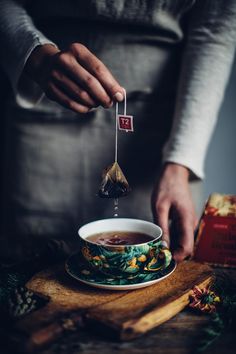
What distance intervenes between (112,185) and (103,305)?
1.09 feet

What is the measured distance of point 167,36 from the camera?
1.56 metres

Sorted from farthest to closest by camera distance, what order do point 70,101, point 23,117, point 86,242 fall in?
point 23,117, point 70,101, point 86,242

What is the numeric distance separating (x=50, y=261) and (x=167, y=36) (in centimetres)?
80

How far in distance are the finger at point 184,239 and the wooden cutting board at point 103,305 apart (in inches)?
1.8

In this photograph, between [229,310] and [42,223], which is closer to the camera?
[229,310]

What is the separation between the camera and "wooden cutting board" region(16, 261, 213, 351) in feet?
2.98

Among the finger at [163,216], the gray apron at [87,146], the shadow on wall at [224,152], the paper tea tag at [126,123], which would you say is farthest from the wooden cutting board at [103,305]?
the shadow on wall at [224,152]

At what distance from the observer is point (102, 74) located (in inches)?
45.5

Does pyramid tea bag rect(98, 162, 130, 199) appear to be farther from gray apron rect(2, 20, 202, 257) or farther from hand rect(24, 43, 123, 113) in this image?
gray apron rect(2, 20, 202, 257)

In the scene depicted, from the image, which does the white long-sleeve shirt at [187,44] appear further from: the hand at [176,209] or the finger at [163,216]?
the finger at [163,216]

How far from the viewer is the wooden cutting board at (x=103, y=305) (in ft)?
2.98

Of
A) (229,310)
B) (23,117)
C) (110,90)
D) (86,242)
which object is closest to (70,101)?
(110,90)

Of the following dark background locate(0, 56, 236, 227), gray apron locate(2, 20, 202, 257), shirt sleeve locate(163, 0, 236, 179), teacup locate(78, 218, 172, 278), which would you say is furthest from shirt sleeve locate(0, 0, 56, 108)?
dark background locate(0, 56, 236, 227)

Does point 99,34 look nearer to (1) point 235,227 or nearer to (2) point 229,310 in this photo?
(1) point 235,227
